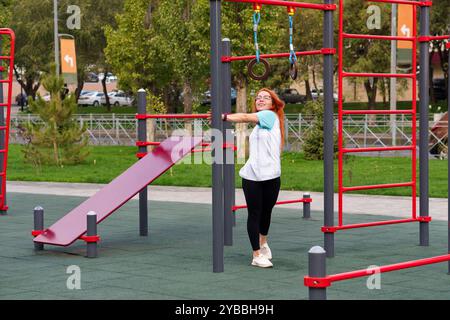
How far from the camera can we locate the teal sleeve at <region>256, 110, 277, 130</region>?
9109mm

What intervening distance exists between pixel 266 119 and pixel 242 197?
6738mm

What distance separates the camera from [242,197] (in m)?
15.8

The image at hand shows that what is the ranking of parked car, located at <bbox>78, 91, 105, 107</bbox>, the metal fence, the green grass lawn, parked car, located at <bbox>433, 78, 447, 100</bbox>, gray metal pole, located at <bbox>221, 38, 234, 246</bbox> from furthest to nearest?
parked car, located at <bbox>78, 91, 105, 107</bbox> < parked car, located at <bbox>433, 78, 447, 100</bbox> < the metal fence < the green grass lawn < gray metal pole, located at <bbox>221, 38, 234, 246</bbox>

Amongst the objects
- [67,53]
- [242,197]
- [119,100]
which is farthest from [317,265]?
[119,100]

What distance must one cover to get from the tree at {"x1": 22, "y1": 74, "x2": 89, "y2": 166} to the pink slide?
37.8 feet

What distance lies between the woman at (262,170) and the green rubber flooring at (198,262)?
386 millimetres

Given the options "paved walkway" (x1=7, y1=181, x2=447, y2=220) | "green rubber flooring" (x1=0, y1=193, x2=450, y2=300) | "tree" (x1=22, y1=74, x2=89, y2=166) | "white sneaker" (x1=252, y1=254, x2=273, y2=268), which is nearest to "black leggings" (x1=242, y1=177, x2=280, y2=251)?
"white sneaker" (x1=252, y1=254, x2=273, y2=268)

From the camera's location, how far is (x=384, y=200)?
1519cm

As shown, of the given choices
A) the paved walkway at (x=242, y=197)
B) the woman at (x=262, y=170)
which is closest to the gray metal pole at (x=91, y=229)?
the woman at (x=262, y=170)

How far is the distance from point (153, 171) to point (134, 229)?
193 cm

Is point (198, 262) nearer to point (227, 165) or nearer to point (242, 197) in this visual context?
point (227, 165)

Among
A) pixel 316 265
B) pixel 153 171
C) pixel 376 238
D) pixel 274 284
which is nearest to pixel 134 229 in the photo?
pixel 153 171

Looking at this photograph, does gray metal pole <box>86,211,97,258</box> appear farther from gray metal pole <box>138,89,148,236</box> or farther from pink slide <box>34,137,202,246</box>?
gray metal pole <box>138,89,148,236</box>

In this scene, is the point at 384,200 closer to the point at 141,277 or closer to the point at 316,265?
the point at 141,277
